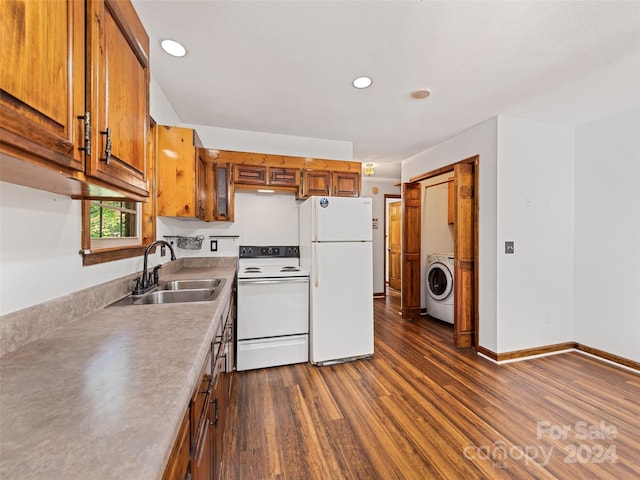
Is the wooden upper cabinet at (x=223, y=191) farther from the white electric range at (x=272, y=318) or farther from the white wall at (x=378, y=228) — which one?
the white wall at (x=378, y=228)

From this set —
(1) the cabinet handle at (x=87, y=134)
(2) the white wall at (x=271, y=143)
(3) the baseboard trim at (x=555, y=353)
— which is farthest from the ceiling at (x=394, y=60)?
(3) the baseboard trim at (x=555, y=353)

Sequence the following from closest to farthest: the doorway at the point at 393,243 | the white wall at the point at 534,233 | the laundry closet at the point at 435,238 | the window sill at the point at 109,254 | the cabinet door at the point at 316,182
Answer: the window sill at the point at 109,254, the white wall at the point at 534,233, the cabinet door at the point at 316,182, the laundry closet at the point at 435,238, the doorway at the point at 393,243

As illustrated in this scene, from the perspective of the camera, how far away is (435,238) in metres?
4.47

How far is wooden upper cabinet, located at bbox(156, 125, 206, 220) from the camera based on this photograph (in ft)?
7.24

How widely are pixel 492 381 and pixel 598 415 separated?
2.12 ft

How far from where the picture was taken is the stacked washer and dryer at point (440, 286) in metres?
3.84

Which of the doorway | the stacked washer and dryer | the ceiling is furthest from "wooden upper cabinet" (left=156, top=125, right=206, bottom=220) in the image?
the doorway

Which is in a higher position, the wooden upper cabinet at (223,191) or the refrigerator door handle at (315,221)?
the wooden upper cabinet at (223,191)

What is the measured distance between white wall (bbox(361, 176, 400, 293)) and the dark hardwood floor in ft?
9.20

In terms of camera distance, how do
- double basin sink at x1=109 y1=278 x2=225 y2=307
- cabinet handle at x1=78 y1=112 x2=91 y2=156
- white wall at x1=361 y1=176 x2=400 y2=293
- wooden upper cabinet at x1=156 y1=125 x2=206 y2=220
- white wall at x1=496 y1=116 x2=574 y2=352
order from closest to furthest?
cabinet handle at x1=78 y1=112 x2=91 y2=156 < double basin sink at x1=109 y1=278 x2=225 y2=307 < wooden upper cabinet at x1=156 y1=125 x2=206 y2=220 < white wall at x1=496 y1=116 x2=574 y2=352 < white wall at x1=361 y1=176 x2=400 y2=293

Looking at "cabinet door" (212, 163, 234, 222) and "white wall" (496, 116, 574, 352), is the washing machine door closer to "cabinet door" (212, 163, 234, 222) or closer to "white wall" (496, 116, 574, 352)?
"white wall" (496, 116, 574, 352)

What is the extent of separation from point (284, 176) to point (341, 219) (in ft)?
2.90

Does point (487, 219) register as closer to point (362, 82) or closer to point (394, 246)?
point (362, 82)

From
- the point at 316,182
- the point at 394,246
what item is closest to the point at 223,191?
the point at 316,182
